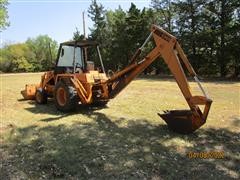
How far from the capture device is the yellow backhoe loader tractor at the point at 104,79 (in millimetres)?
7775

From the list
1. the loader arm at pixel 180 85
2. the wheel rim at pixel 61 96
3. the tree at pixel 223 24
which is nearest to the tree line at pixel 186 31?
the tree at pixel 223 24

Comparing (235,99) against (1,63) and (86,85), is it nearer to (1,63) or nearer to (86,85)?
(86,85)

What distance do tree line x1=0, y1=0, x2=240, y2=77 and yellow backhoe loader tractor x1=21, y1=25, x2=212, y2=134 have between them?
1443cm

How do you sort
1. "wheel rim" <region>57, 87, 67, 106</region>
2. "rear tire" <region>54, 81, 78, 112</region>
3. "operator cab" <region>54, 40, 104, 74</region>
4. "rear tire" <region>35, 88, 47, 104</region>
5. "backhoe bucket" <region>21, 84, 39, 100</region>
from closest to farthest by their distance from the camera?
"rear tire" <region>54, 81, 78, 112</region>, "wheel rim" <region>57, 87, 67, 106</region>, "operator cab" <region>54, 40, 104, 74</region>, "rear tire" <region>35, 88, 47, 104</region>, "backhoe bucket" <region>21, 84, 39, 100</region>

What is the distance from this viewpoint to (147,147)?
691cm

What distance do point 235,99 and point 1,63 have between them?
65.9m

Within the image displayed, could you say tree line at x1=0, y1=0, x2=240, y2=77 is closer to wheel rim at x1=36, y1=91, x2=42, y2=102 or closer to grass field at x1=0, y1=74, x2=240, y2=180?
wheel rim at x1=36, y1=91, x2=42, y2=102

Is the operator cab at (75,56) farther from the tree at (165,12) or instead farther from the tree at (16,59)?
the tree at (16,59)

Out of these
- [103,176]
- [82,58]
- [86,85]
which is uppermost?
[82,58]

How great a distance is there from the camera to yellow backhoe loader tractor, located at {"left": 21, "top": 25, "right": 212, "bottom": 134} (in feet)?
25.5

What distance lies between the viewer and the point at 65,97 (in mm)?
10453

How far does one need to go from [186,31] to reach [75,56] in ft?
73.9

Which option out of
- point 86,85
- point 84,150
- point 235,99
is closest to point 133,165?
point 84,150
